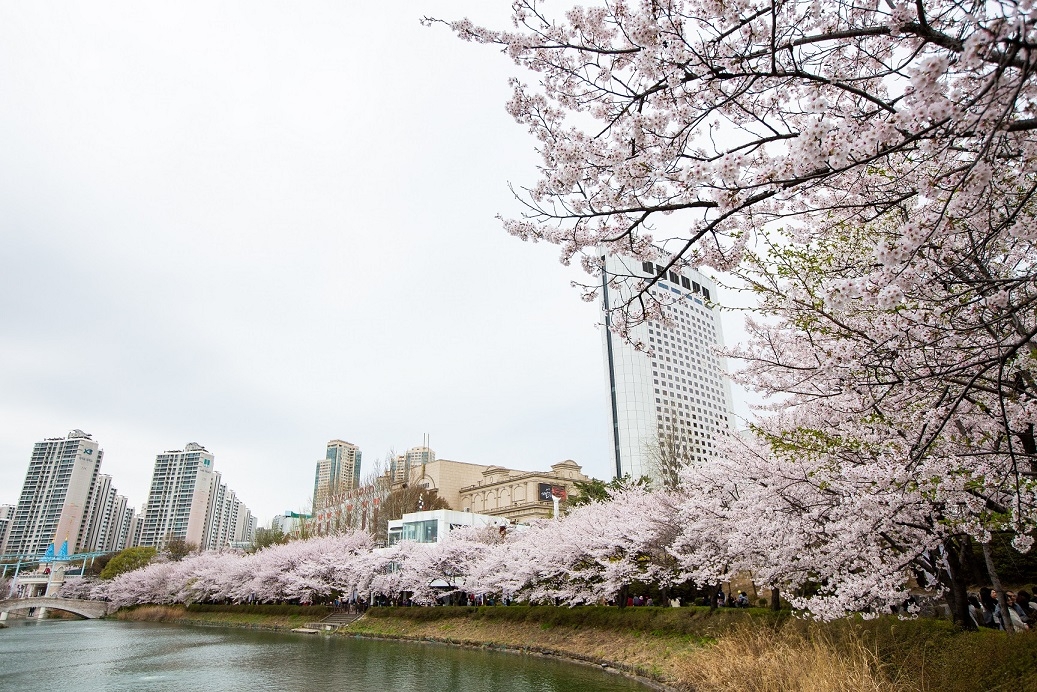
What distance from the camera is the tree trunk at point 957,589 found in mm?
9281

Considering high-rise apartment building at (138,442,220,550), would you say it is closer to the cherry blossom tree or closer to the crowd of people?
the crowd of people

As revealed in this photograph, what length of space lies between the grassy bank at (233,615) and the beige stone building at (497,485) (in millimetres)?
24411

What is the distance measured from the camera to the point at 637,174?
450 centimetres

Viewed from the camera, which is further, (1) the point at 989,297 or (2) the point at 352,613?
(2) the point at 352,613

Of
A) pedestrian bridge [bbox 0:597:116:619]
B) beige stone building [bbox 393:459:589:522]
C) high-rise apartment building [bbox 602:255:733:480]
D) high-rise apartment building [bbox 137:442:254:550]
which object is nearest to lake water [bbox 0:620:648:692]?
pedestrian bridge [bbox 0:597:116:619]

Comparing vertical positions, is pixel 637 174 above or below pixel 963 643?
above

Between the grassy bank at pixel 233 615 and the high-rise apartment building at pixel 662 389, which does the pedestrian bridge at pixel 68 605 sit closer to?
the grassy bank at pixel 233 615

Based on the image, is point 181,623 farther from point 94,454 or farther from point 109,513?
point 109,513

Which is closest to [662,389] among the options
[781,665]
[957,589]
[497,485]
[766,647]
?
[497,485]

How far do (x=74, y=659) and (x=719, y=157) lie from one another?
30.5m

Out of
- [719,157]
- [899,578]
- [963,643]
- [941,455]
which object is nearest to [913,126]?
[719,157]

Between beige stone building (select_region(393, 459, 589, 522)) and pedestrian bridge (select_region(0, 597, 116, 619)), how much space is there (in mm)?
29090

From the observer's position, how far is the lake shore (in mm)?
6676

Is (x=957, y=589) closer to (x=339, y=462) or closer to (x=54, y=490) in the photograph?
(x=339, y=462)
